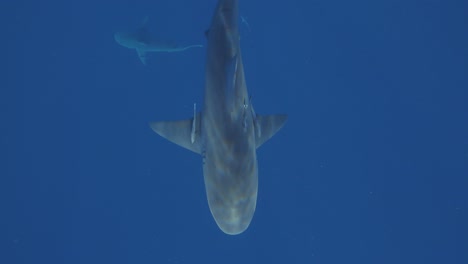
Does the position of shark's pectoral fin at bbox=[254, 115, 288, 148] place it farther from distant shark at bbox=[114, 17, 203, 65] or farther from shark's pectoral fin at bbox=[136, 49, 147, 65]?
shark's pectoral fin at bbox=[136, 49, 147, 65]

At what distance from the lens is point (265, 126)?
6.28 meters

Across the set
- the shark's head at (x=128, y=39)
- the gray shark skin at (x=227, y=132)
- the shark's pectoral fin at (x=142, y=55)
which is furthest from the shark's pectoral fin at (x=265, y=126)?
the shark's pectoral fin at (x=142, y=55)

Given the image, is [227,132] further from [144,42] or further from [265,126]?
[144,42]

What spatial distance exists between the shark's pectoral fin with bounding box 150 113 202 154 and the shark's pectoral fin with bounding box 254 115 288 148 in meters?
0.73

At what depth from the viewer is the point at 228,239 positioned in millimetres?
12867

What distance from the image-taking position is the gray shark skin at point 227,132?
5.29 meters

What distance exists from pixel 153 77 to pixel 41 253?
5.88m

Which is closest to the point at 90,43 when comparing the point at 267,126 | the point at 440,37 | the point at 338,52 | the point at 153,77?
the point at 153,77

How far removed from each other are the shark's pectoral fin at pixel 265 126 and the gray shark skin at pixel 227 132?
1.02 ft

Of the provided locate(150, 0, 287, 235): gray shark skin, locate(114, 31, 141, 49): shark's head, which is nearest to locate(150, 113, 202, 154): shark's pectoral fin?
locate(150, 0, 287, 235): gray shark skin

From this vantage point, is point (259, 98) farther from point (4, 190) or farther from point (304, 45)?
point (4, 190)

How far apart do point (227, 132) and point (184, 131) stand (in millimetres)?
1139

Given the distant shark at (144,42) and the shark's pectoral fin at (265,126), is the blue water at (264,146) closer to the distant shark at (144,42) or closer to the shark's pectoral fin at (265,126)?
the distant shark at (144,42)

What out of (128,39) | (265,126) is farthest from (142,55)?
(265,126)
